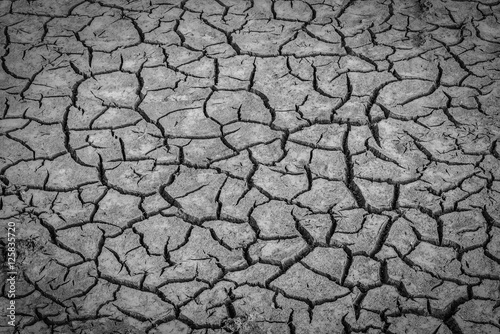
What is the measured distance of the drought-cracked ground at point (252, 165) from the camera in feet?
9.84

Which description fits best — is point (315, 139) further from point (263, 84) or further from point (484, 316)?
point (484, 316)

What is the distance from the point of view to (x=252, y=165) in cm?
370

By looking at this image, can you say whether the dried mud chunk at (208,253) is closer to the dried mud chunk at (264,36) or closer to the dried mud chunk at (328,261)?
the dried mud chunk at (328,261)

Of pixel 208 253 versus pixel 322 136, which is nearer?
pixel 208 253

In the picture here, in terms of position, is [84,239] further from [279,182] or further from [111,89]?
[111,89]

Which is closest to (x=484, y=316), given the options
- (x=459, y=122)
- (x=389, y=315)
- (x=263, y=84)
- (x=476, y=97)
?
(x=389, y=315)

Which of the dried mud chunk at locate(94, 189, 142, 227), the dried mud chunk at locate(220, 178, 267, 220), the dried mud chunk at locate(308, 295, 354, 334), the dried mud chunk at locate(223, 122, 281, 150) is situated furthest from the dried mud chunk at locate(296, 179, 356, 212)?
the dried mud chunk at locate(94, 189, 142, 227)

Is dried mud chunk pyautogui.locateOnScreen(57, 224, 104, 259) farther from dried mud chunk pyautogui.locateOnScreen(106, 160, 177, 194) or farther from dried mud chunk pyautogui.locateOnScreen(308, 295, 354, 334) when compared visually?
dried mud chunk pyautogui.locateOnScreen(308, 295, 354, 334)

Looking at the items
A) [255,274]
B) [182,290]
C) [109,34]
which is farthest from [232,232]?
[109,34]

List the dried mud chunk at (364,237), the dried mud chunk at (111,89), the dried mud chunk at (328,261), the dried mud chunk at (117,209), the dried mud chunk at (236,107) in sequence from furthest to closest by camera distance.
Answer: the dried mud chunk at (111,89), the dried mud chunk at (236,107), the dried mud chunk at (117,209), the dried mud chunk at (364,237), the dried mud chunk at (328,261)

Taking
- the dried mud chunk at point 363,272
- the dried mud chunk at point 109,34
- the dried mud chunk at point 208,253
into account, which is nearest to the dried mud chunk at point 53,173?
the dried mud chunk at point 208,253

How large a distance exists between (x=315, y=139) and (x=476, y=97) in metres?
1.16

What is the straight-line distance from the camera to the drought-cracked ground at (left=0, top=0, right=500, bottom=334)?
9.84 ft

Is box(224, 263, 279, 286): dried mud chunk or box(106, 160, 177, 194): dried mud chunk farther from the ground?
box(106, 160, 177, 194): dried mud chunk
